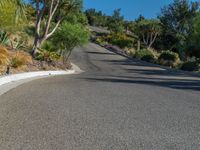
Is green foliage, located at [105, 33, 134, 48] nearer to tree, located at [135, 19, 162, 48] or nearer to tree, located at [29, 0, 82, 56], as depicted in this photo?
tree, located at [135, 19, 162, 48]

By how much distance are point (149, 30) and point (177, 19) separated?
6008mm

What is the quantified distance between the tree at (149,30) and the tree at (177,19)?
1.96 metres

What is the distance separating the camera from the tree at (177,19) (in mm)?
85250

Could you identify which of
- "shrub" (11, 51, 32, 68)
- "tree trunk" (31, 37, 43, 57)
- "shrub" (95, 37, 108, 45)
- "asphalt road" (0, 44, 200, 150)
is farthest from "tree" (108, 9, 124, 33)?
"asphalt road" (0, 44, 200, 150)

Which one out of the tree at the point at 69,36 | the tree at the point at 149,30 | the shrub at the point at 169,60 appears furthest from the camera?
the tree at the point at 149,30

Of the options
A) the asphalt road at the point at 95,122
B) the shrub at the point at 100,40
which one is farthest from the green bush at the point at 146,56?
the asphalt road at the point at 95,122

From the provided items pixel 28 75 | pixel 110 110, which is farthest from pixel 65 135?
pixel 28 75

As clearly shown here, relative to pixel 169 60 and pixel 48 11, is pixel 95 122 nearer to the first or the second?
pixel 48 11

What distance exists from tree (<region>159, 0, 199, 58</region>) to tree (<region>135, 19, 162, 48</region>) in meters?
1.96

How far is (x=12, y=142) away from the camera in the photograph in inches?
278

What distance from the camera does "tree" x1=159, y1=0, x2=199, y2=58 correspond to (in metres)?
85.2

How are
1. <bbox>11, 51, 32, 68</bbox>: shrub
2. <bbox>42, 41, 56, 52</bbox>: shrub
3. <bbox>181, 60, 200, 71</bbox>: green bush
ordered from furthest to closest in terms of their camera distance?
<bbox>181, 60, 200, 71</bbox>: green bush → <bbox>42, 41, 56, 52</bbox>: shrub → <bbox>11, 51, 32, 68</bbox>: shrub

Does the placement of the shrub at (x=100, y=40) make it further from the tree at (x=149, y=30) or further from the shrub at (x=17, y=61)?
the shrub at (x=17, y=61)

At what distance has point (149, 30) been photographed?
85.1 metres
